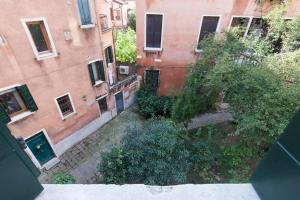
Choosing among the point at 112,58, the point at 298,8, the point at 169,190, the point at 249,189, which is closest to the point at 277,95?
the point at 249,189

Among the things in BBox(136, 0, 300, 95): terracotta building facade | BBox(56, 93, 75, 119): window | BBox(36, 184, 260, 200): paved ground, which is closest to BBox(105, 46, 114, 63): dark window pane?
BBox(136, 0, 300, 95): terracotta building facade

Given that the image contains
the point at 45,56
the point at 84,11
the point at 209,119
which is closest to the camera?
the point at 45,56

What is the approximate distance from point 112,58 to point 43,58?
5167 millimetres

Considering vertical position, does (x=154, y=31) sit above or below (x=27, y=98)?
above

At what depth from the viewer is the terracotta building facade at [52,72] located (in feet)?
20.9

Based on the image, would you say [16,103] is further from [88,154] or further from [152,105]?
[152,105]

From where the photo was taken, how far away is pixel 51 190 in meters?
1.33

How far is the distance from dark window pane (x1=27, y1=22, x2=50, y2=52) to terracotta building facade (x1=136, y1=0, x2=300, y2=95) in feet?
16.9

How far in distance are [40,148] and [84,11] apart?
7.03 m

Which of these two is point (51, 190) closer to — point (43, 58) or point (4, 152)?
point (4, 152)

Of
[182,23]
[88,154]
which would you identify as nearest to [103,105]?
[88,154]

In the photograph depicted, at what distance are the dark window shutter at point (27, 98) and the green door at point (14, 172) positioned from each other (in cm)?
716

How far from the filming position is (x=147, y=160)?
6.27 metres

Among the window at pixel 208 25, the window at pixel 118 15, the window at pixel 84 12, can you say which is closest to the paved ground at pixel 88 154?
the window at pixel 84 12
